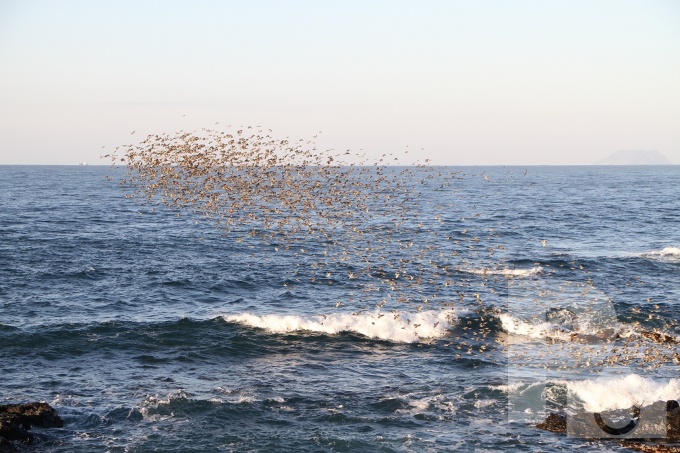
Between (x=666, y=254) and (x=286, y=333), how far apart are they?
127 ft

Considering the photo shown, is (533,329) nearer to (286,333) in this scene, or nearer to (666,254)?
(286,333)

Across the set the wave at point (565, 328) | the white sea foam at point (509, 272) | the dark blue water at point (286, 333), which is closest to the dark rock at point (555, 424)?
the dark blue water at point (286, 333)

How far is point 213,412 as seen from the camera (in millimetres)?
26938

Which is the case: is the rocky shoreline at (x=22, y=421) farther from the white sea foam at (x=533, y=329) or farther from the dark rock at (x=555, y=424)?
the white sea foam at (x=533, y=329)

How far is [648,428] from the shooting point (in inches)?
985

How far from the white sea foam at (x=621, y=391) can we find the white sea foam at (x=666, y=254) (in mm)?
31879

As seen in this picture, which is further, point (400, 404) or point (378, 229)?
point (378, 229)

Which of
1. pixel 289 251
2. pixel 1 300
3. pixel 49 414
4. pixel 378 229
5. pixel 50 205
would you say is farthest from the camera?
pixel 50 205

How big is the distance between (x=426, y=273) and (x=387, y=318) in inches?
517

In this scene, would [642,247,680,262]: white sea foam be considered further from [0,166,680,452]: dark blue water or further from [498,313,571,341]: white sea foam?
[498,313,571,341]: white sea foam

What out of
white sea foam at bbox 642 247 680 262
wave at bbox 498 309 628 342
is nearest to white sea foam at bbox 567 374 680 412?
wave at bbox 498 309 628 342

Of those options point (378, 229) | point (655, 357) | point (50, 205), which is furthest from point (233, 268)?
point (50, 205)

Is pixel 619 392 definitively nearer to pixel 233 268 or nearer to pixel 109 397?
pixel 109 397

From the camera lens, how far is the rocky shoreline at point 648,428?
2361 centimetres
